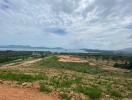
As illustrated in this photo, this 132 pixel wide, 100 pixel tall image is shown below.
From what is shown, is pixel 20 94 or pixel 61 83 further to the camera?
pixel 61 83

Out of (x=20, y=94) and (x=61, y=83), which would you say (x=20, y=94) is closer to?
(x=20, y=94)

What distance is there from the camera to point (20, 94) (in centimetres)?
1145

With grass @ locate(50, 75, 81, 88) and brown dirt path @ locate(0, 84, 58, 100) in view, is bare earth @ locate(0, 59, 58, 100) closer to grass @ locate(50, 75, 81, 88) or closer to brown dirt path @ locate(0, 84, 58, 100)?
brown dirt path @ locate(0, 84, 58, 100)

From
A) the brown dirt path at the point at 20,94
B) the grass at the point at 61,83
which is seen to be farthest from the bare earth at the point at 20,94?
the grass at the point at 61,83

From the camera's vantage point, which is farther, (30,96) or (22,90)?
(22,90)

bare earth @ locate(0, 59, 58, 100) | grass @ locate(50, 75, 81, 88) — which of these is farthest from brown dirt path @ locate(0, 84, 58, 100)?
grass @ locate(50, 75, 81, 88)

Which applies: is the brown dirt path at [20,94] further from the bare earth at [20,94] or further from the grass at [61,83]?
the grass at [61,83]

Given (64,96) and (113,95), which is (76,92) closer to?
(64,96)

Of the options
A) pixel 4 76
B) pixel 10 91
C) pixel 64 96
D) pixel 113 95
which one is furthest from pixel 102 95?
pixel 4 76

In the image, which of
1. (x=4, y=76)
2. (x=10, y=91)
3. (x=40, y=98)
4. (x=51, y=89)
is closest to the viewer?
(x=40, y=98)

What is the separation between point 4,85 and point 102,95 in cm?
571

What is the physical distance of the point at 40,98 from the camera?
11.1 meters

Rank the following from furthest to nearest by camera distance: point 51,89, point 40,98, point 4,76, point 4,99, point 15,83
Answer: point 4,76, point 15,83, point 51,89, point 40,98, point 4,99

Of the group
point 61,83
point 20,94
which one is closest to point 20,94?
point 20,94
